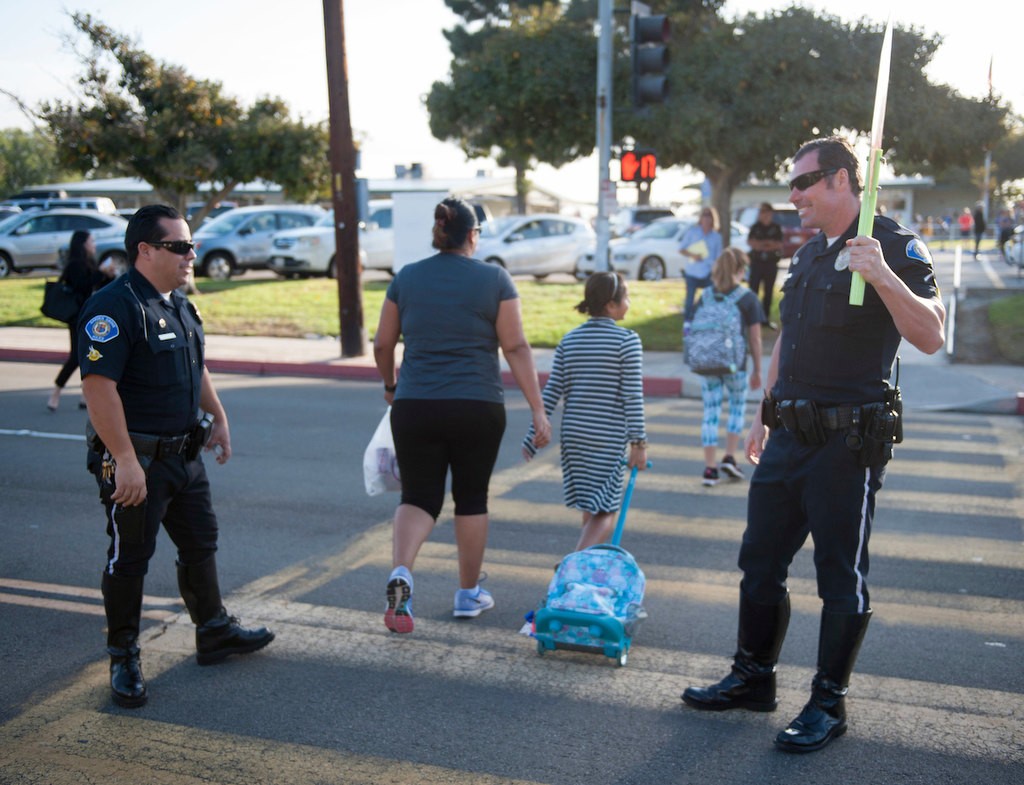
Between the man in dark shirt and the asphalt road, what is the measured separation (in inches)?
308

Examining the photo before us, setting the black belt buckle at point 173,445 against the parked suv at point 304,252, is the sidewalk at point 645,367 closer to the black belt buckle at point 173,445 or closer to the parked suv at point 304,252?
the parked suv at point 304,252

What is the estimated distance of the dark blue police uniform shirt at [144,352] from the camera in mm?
3902

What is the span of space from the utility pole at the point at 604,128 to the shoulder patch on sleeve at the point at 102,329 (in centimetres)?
1095

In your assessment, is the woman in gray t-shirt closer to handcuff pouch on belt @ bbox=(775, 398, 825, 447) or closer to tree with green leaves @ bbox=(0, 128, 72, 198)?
handcuff pouch on belt @ bbox=(775, 398, 825, 447)

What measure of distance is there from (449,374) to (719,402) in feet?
11.7

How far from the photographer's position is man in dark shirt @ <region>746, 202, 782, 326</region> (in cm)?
1520

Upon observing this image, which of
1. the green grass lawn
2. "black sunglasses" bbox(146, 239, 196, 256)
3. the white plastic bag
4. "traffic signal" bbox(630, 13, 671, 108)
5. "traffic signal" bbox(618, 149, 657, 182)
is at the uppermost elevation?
"traffic signal" bbox(630, 13, 671, 108)

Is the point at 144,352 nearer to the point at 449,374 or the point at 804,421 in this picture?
the point at 449,374

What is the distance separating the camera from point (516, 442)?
923 centimetres

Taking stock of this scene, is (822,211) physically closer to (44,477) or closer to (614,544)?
(614,544)

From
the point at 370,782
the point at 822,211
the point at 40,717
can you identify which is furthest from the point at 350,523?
the point at 822,211

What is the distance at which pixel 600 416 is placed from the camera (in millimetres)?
5090

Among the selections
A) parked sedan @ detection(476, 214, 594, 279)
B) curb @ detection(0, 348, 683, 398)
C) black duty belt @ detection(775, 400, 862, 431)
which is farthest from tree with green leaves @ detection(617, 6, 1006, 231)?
black duty belt @ detection(775, 400, 862, 431)

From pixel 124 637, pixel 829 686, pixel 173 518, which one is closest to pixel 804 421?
pixel 829 686
